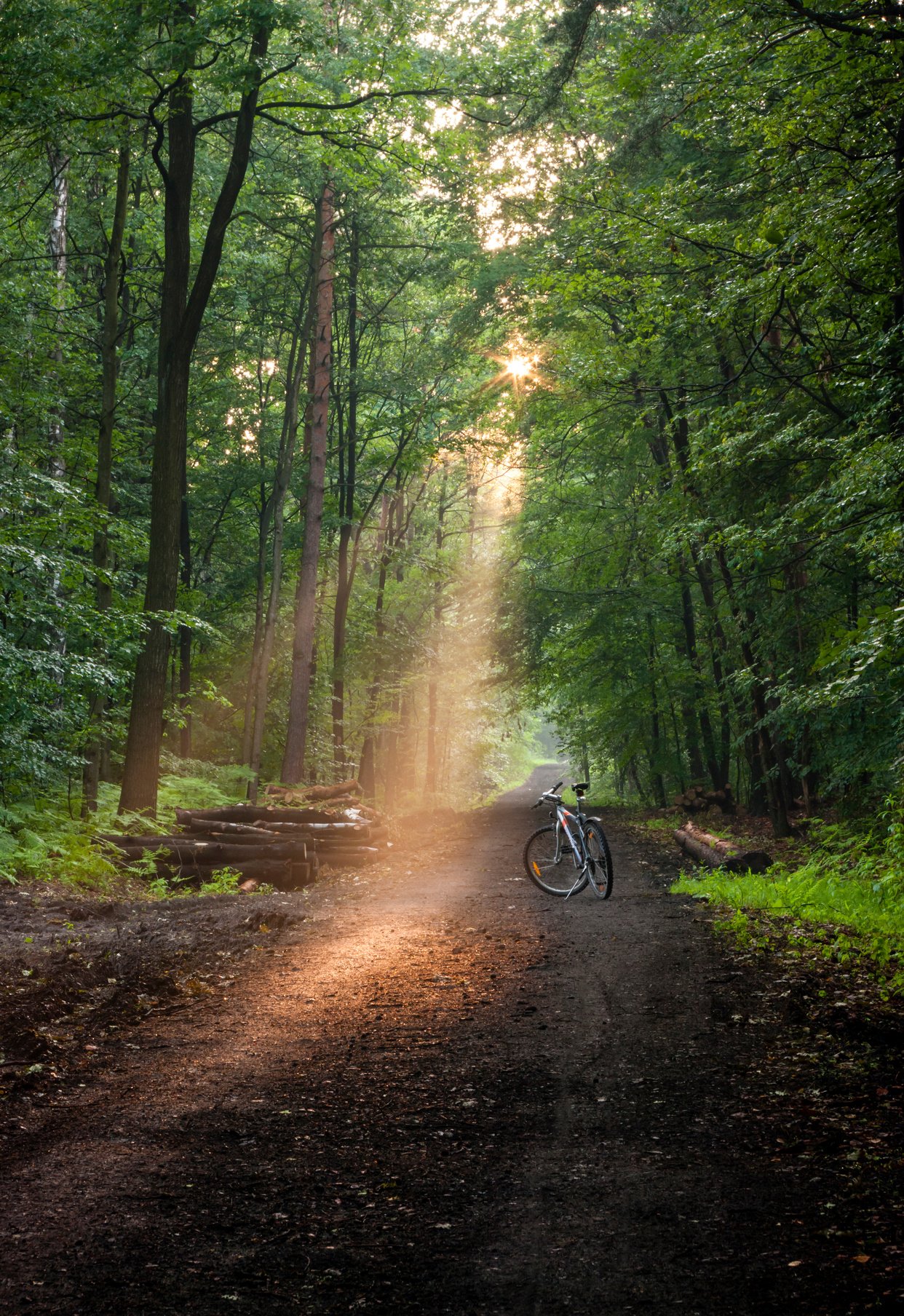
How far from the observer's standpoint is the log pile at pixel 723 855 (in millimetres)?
11961

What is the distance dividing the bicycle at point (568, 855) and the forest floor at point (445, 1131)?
10.5 ft

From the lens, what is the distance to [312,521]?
74.4 feet

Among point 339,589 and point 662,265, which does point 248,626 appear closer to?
point 339,589

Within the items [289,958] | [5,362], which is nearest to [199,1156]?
[289,958]

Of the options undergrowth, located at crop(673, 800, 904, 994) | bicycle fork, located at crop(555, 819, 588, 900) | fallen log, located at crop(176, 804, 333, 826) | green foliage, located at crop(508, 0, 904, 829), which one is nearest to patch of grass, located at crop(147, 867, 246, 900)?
fallen log, located at crop(176, 804, 333, 826)

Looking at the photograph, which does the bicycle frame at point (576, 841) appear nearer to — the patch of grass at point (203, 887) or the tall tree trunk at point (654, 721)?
the patch of grass at point (203, 887)

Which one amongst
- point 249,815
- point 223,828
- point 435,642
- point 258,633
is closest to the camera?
point 223,828

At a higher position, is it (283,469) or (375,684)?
(283,469)

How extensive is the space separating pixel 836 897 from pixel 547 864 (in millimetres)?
3600

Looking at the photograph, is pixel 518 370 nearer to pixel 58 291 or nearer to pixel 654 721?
pixel 654 721

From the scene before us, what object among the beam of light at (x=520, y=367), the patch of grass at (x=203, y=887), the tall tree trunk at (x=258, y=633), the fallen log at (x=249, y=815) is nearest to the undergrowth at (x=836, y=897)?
the patch of grass at (x=203, y=887)

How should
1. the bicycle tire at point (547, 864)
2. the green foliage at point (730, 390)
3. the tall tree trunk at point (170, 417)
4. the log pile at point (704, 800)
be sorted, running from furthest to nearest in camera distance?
the log pile at point (704, 800) < the tall tree trunk at point (170, 417) < the bicycle tire at point (547, 864) < the green foliage at point (730, 390)

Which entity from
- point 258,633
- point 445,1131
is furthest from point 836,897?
point 258,633

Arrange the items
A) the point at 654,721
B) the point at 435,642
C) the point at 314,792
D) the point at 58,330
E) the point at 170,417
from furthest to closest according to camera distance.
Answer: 1. the point at 435,642
2. the point at 654,721
3. the point at 314,792
4. the point at 58,330
5. the point at 170,417
